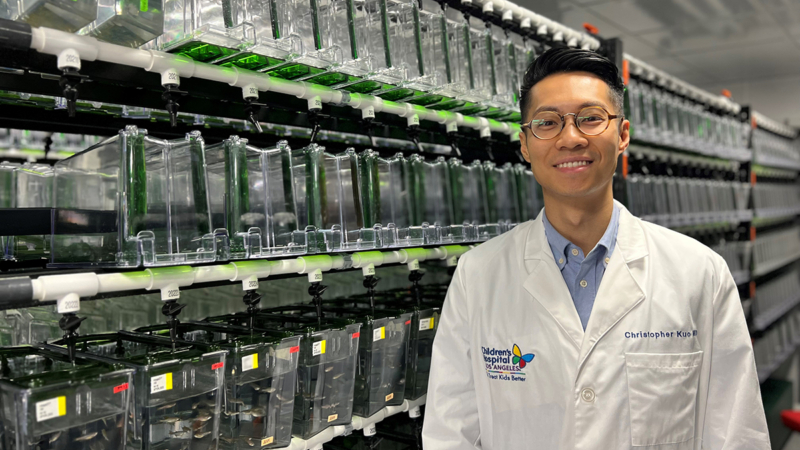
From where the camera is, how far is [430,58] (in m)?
2.59

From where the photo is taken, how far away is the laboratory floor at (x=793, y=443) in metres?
5.92

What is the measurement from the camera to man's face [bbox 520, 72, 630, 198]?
168 cm

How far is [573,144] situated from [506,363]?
658 mm

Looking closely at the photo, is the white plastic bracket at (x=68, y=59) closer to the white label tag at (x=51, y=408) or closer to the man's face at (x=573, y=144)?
the white label tag at (x=51, y=408)

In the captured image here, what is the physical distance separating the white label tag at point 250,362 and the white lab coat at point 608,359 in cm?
54

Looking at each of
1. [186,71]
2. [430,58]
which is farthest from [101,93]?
[430,58]

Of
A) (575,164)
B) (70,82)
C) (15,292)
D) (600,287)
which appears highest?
(70,82)

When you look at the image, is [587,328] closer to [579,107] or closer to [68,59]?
[579,107]

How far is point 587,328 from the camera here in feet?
5.56

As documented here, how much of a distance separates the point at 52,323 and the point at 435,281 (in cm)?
214

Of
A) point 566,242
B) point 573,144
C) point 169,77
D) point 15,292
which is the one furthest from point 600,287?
point 15,292

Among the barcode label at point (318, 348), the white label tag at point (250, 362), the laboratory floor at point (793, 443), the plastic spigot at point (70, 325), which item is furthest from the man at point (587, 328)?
the laboratory floor at point (793, 443)

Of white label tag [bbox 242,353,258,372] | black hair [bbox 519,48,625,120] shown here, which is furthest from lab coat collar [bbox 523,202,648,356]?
white label tag [bbox 242,353,258,372]

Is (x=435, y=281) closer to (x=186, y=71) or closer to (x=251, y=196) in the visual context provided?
(x=251, y=196)
